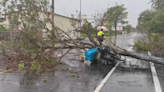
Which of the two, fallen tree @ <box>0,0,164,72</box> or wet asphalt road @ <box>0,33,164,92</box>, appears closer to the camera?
wet asphalt road @ <box>0,33,164,92</box>

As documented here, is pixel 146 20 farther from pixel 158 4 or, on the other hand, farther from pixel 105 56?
pixel 105 56

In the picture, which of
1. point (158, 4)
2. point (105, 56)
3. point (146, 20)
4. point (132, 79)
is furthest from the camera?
point (146, 20)

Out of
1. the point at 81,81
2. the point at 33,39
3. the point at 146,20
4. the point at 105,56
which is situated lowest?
the point at 81,81

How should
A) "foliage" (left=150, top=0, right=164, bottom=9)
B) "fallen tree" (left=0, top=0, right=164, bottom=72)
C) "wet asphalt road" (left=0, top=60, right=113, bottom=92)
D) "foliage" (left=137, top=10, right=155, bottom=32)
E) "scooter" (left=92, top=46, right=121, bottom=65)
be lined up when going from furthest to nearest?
1. "foliage" (left=150, top=0, right=164, bottom=9)
2. "foliage" (left=137, top=10, right=155, bottom=32)
3. "scooter" (left=92, top=46, right=121, bottom=65)
4. "fallen tree" (left=0, top=0, right=164, bottom=72)
5. "wet asphalt road" (left=0, top=60, right=113, bottom=92)

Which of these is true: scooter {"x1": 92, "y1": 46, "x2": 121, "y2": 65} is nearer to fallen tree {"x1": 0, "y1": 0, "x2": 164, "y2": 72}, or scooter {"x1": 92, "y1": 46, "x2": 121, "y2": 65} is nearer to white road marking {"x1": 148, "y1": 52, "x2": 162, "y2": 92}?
fallen tree {"x1": 0, "y1": 0, "x2": 164, "y2": 72}

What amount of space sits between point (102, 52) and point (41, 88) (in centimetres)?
375

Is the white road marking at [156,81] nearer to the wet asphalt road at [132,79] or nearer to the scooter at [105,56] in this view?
the wet asphalt road at [132,79]

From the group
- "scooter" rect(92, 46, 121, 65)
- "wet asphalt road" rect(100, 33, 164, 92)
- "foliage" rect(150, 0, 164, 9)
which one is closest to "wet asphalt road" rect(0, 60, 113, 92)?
"wet asphalt road" rect(100, 33, 164, 92)

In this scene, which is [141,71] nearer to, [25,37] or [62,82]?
[62,82]

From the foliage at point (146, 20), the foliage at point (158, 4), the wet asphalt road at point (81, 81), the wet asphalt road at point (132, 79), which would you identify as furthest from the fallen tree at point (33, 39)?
the foliage at point (158, 4)

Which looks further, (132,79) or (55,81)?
(132,79)

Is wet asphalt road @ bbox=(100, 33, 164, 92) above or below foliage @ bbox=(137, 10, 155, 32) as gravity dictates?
below

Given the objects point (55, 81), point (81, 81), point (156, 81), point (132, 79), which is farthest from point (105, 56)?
point (55, 81)

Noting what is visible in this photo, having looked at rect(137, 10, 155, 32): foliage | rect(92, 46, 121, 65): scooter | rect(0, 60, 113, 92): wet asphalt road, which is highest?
rect(137, 10, 155, 32): foliage
